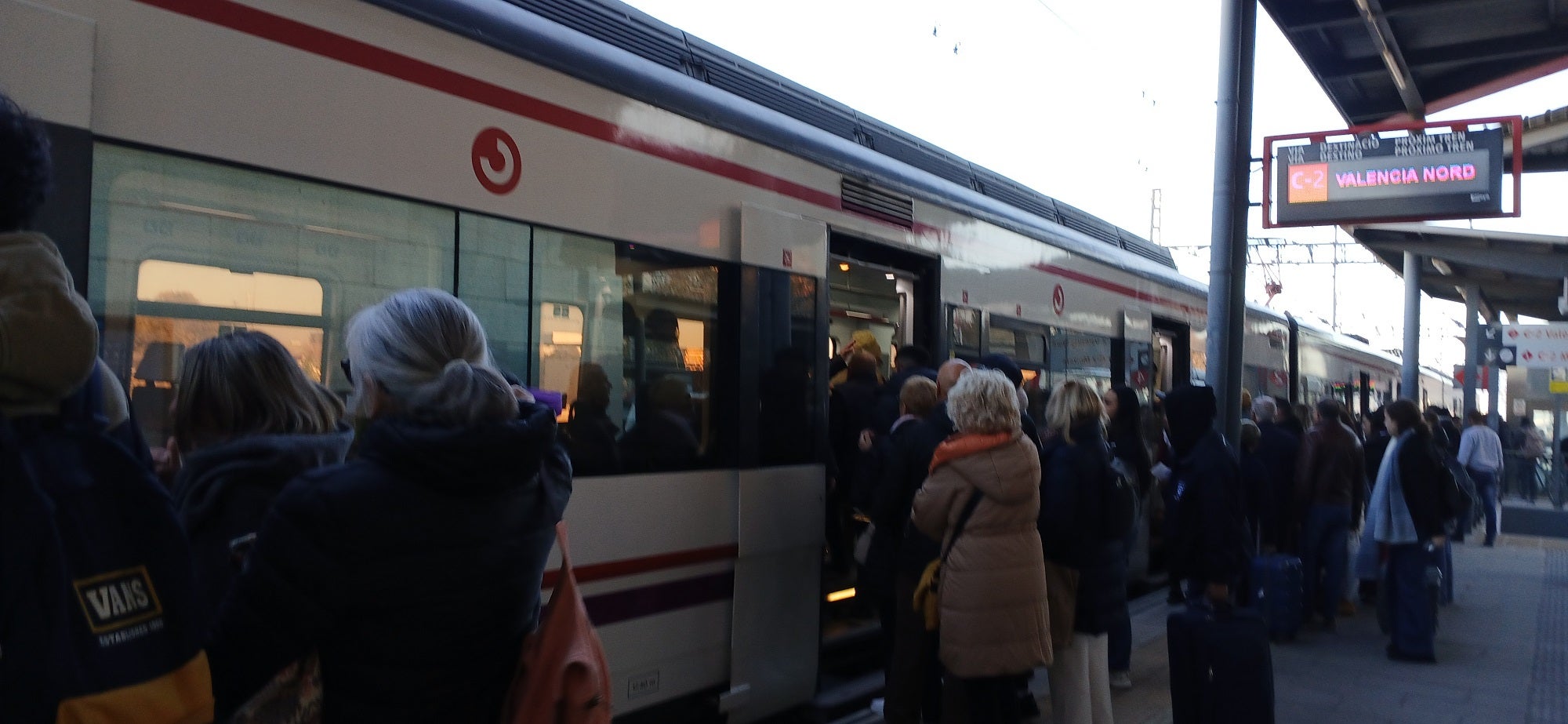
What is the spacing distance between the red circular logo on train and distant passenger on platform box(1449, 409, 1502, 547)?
48.1 feet

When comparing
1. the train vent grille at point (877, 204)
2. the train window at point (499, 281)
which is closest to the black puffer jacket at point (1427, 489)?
the train vent grille at point (877, 204)

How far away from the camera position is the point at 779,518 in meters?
4.86

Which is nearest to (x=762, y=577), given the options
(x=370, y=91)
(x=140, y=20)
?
(x=370, y=91)

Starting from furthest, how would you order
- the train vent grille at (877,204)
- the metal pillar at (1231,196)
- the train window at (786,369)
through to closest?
the metal pillar at (1231,196), the train vent grille at (877,204), the train window at (786,369)

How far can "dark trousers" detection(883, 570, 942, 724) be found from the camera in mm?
4680

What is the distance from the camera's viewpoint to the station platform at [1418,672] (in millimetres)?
5930

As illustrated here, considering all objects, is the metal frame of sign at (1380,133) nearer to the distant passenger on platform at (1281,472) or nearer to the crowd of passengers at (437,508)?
the distant passenger on platform at (1281,472)

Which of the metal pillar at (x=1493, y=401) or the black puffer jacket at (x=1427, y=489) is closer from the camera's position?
the black puffer jacket at (x=1427, y=489)

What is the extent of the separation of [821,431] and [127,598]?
4.01 m

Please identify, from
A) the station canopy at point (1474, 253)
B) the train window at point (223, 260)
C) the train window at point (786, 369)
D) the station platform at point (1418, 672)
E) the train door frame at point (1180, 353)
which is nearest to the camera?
the train window at point (223, 260)

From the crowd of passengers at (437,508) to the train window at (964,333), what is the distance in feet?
4.40

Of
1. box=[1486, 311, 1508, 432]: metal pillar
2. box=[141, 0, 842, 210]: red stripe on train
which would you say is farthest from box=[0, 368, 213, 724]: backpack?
box=[1486, 311, 1508, 432]: metal pillar

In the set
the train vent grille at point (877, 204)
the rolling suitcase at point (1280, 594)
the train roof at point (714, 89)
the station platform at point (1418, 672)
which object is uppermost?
the train roof at point (714, 89)

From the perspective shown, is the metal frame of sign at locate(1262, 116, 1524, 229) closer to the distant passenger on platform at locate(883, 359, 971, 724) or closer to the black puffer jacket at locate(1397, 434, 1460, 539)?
the black puffer jacket at locate(1397, 434, 1460, 539)
